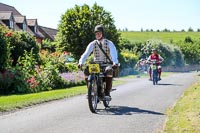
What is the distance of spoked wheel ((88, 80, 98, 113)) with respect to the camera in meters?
9.95

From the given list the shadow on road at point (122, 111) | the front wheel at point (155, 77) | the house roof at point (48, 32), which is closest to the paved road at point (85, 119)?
the shadow on road at point (122, 111)

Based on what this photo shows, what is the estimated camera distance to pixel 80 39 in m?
48.4

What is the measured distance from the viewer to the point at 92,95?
10.2 m

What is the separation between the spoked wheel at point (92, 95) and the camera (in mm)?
9953

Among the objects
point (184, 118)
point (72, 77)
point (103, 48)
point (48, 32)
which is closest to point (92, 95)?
point (103, 48)

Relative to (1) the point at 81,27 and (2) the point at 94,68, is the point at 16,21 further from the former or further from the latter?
(2) the point at 94,68

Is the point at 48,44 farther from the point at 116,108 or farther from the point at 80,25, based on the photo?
the point at 116,108

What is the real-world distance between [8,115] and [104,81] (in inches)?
104

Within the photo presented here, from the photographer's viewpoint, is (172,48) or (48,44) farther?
(172,48)

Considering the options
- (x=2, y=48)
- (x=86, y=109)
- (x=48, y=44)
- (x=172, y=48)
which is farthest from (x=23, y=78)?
(x=172, y=48)

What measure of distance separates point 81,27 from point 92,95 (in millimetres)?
39095

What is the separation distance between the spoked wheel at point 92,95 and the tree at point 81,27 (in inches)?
1484

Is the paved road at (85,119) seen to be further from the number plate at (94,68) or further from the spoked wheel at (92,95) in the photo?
the number plate at (94,68)

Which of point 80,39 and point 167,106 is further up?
point 80,39
